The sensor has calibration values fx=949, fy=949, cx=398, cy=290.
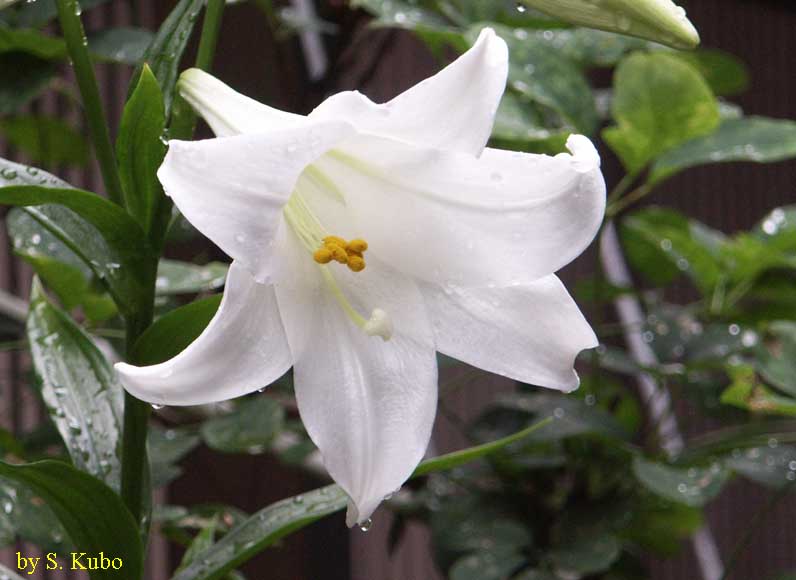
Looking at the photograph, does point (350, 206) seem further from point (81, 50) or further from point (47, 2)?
point (47, 2)

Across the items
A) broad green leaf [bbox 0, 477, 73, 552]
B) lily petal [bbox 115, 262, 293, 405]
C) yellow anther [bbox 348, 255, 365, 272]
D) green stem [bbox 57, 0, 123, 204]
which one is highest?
green stem [bbox 57, 0, 123, 204]

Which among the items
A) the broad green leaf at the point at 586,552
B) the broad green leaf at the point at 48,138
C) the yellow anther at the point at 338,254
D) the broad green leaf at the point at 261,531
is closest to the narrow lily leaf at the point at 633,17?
the yellow anther at the point at 338,254

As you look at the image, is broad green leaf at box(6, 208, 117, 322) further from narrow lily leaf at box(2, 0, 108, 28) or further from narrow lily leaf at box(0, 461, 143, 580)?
narrow lily leaf at box(0, 461, 143, 580)

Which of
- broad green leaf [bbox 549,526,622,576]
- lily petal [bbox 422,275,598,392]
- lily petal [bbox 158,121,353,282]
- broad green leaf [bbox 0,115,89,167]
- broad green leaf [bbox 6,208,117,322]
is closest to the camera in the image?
lily petal [bbox 158,121,353,282]

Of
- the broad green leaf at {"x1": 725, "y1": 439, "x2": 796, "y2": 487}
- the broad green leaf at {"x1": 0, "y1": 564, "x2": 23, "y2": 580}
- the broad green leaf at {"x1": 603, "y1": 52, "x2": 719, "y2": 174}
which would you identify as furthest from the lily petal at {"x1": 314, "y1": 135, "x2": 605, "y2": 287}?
the broad green leaf at {"x1": 725, "y1": 439, "x2": 796, "y2": 487}

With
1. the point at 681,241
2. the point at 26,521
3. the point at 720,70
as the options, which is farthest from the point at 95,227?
the point at 720,70

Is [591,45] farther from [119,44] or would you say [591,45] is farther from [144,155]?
[144,155]

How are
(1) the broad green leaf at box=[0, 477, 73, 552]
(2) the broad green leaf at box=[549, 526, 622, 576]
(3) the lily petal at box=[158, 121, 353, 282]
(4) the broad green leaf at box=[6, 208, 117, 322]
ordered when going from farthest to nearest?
1. (2) the broad green leaf at box=[549, 526, 622, 576]
2. (4) the broad green leaf at box=[6, 208, 117, 322]
3. (1) the broad green leaf at box=[0, 477, 73, 552]
4. (3) the lily petal at box=[158, 121, 353, 282]

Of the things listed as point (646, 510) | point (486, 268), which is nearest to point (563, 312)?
point (486, 268)

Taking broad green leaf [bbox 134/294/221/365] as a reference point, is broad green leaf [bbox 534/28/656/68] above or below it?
below
